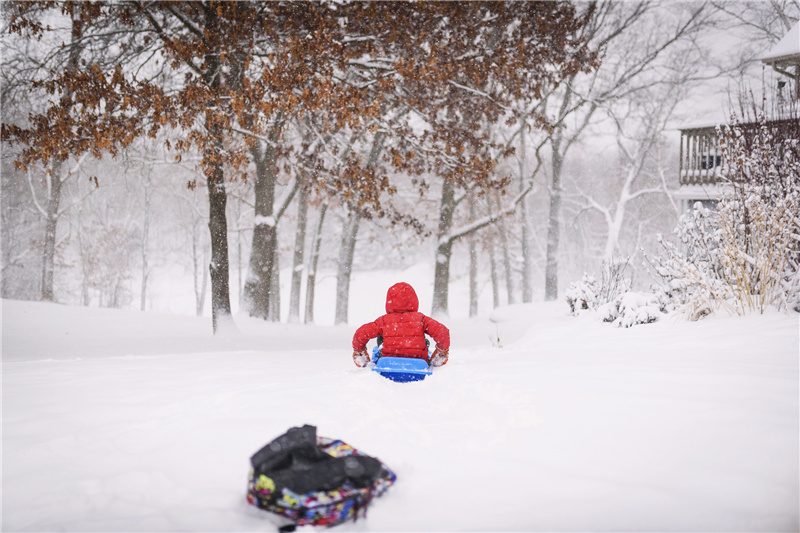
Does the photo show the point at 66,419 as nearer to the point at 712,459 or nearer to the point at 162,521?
the point at 162,521

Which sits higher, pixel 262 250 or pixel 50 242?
pixel 50 242

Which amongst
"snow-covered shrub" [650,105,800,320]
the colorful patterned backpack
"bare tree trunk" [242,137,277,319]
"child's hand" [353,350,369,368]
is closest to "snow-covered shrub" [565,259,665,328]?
"snow-covered shrub" [650,105,800,320]

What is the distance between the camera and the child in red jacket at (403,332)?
4387mm

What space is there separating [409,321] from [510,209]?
11.6 m

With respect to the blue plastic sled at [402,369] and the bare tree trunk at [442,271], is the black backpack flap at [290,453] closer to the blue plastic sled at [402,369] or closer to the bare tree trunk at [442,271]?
the blue plastic sled at [402,369]

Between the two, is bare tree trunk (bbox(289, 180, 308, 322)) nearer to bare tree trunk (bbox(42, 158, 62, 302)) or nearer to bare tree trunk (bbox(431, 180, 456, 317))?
bare tree trunk (bbox(431, 180, 456, 317))

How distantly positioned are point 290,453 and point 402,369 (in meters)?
1.72

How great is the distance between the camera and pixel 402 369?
4066mm

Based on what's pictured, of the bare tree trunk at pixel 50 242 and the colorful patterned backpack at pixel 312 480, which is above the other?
the bare tree trunk at pixel 50 242

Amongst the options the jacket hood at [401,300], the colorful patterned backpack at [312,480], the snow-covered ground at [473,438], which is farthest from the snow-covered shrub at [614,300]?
the colorful patterned backpack at [312,480]

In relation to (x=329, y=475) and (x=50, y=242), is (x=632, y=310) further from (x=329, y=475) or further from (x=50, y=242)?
(x=50, y=242)

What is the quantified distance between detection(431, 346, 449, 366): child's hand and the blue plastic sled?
345mm

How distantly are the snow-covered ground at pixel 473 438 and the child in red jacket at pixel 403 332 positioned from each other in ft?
0.88

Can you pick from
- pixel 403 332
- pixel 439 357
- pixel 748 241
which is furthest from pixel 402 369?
pixel 748 241
